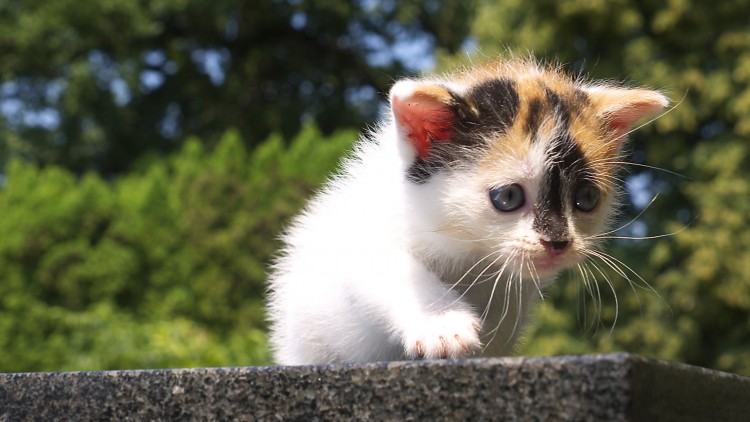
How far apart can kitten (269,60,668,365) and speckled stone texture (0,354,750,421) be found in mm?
290

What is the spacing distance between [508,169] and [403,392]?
2.39 feet

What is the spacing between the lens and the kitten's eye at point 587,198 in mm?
2371

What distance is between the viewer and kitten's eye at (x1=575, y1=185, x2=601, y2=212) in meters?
2.37

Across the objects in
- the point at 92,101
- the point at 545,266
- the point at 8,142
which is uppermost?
the point at 545,266

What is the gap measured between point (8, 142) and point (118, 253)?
29.0 ft

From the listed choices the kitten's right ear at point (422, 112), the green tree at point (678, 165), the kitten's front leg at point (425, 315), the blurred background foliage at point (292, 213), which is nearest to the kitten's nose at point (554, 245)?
the kitten's front leg at point (425, 315)

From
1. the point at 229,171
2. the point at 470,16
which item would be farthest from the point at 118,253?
the point at 470,16

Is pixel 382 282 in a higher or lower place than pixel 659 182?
higher

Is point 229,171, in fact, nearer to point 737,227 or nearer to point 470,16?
point 737,227

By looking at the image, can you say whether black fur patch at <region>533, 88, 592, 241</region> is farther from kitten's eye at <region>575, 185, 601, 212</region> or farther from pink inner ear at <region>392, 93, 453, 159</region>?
pink inner ear at <region>392, 93, 453, 159</region>

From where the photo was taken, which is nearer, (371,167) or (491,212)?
(491,212)

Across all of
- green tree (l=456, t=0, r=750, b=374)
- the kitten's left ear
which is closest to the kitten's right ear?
the kitten's left ear

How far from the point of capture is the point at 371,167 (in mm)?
2746

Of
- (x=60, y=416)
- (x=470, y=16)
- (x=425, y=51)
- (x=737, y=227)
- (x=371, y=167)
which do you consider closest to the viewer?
(x=60, y=416)
